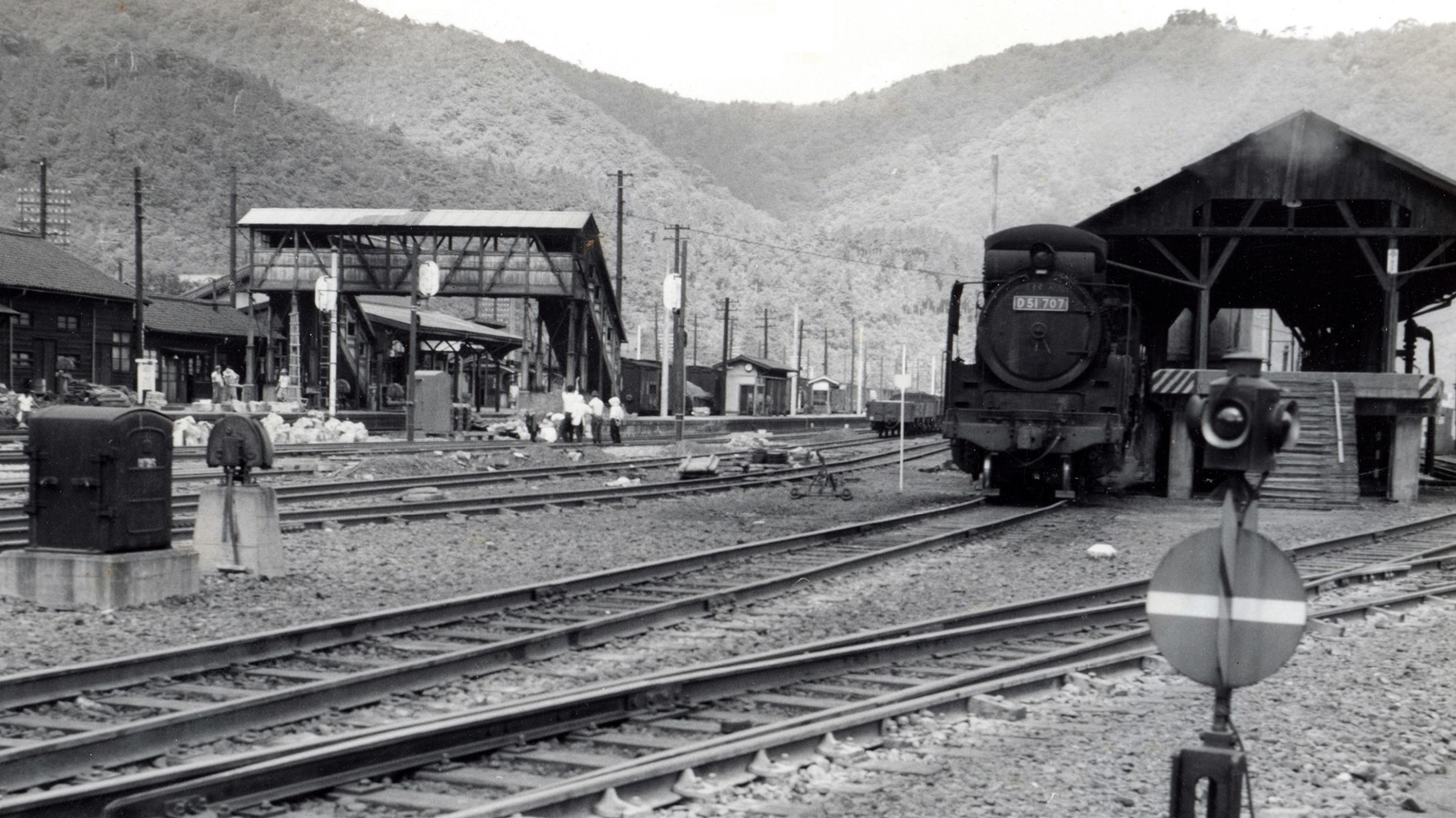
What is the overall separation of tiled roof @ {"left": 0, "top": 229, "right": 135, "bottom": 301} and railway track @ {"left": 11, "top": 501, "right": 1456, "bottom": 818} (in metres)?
41.0

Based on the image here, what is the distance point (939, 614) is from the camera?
10.4 meters

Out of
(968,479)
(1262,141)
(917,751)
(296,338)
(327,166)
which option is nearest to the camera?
(917,751)

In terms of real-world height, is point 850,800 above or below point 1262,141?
below

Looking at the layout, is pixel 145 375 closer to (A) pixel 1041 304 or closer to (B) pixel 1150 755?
(A) pixel 1041 304

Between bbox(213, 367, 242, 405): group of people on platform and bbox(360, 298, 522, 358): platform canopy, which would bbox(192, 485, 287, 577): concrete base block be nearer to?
bbox(213, 367, 242, 405): group of people on platform

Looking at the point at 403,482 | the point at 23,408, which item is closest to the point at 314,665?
the point at 403,482

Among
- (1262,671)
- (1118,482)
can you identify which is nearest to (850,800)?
(1262,671)

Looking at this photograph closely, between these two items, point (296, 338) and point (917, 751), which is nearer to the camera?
point (917, 751)

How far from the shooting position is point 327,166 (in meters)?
101

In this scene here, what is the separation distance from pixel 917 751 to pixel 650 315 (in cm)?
8558

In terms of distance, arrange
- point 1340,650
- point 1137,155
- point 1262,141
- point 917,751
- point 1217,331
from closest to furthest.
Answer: point 917,751 → point 1340,650 → point 1262,141 → point 1217,331 → point 1137,155

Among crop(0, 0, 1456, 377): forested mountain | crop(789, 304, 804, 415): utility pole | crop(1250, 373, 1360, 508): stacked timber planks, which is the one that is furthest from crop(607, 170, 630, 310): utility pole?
crop(1250, 373, 1360, 508): stacked timber planks

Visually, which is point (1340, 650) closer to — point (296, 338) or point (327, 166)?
point (296, 338)

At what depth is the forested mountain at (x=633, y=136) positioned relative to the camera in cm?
9194
